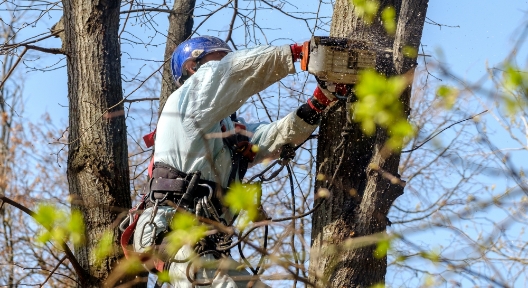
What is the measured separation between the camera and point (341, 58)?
3.14m

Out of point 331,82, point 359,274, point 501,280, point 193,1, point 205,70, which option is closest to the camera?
point 501,280

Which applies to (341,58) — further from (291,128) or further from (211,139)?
(211,139)

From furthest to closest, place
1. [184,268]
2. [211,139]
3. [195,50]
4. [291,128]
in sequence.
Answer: [195,50] → [291,128] → [211,139] → [184,268]

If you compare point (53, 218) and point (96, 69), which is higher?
point (96, 69)

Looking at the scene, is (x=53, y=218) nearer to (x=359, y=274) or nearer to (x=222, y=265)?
(x=222, y=265)

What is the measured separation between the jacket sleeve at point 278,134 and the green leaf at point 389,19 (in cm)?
74

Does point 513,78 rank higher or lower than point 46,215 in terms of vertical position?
higher

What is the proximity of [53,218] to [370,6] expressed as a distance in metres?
1.82

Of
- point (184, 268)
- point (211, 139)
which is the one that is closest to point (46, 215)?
point (184, 268)

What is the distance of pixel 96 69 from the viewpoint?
4.30 m

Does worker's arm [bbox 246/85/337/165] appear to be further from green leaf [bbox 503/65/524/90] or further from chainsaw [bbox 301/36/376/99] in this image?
green leaf [bbox 503/65/524/90]

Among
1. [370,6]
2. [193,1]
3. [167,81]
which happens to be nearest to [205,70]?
[370,6]

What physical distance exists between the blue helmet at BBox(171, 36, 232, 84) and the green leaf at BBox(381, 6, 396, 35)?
4.32ft

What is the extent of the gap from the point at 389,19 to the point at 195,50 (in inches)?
57.2
